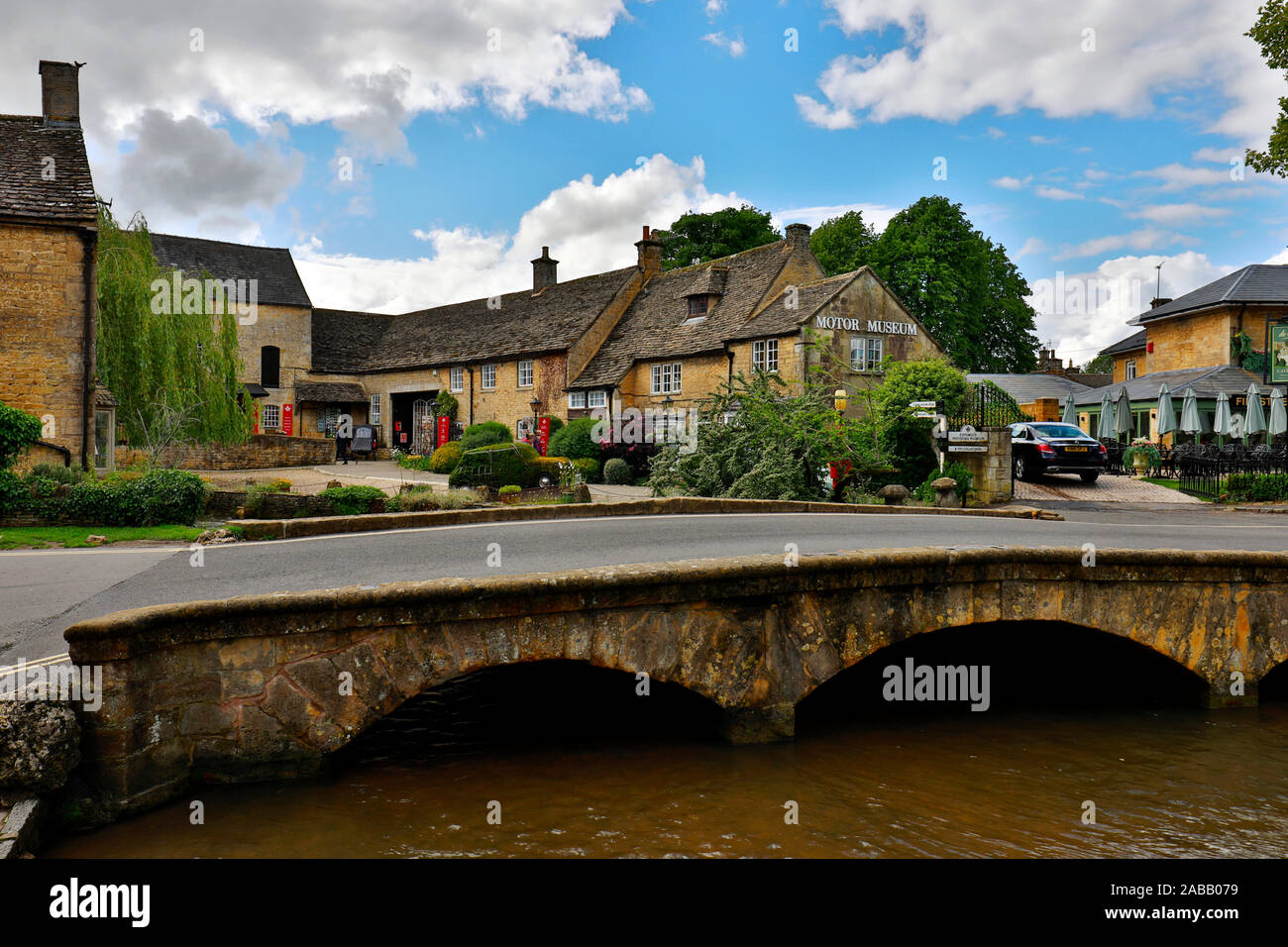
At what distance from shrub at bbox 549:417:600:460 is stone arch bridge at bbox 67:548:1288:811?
2460 cm

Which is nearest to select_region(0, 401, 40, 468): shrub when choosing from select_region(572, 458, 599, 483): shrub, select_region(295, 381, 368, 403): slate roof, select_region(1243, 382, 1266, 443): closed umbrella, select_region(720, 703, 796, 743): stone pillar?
select_region(720, 703, 796, 743): stone pillar

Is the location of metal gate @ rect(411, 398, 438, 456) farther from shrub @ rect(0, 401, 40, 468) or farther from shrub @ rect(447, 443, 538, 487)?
shrub @ rect(0, 401, 40, 468)

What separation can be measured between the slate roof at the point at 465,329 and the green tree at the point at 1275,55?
960 inches

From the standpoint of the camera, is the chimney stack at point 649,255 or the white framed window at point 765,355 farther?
the chimney stack at point 649,255

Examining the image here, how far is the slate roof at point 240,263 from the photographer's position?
4616 centimetres

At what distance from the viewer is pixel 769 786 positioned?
21.9 ft

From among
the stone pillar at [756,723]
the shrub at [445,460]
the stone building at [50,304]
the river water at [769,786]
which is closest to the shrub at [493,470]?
the stone building at [50,304]

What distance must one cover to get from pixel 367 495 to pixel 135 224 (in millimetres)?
17188

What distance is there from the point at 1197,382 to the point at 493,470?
2780 cm

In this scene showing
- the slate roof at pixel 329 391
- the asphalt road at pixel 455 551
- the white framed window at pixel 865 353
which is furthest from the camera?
the slate roof at pixel 329 391

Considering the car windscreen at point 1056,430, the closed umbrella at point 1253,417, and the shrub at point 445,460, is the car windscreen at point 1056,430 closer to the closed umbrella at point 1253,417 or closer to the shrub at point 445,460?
the closed umbrella at point 1253,417

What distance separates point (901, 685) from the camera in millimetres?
10102
